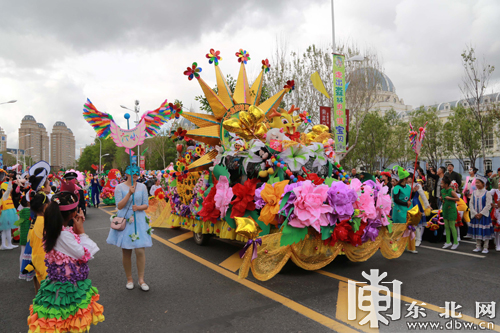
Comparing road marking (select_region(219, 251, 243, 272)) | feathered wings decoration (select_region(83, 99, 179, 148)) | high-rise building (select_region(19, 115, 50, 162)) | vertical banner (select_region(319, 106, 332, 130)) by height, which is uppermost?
high-rise building (select_region(19, 115, 50, 162))

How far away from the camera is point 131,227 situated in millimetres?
4234

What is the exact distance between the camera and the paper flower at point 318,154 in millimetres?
5094

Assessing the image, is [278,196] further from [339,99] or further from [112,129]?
[339,99]

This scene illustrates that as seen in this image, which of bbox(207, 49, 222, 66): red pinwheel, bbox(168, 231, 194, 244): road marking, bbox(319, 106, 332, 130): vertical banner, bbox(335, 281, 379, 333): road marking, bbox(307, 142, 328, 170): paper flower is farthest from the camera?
bbox(319, 106, 332, 130): vertical banner

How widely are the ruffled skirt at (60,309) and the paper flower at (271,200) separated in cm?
228

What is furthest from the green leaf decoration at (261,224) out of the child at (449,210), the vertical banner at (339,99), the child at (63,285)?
the vertical banner at (339,99)

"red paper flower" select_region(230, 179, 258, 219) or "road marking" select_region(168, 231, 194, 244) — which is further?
"road marking" select_region(168, 231, 194, 244)

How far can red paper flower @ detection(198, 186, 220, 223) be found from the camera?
5645 mm

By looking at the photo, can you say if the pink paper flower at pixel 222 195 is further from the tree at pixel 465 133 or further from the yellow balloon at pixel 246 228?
the tree at pixel 465 133

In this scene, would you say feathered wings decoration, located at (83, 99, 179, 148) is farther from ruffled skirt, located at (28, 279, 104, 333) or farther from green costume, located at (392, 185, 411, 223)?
green costume, located at (392, 185, 411, 223)

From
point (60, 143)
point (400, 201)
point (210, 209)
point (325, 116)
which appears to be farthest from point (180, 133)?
point (60, 143)

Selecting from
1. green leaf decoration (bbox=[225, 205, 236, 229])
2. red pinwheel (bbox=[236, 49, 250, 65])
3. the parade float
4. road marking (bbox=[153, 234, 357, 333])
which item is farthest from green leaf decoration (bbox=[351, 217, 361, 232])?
red pinwheel (bbox=[236, 49, 250, 65])

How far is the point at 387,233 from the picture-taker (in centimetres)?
504

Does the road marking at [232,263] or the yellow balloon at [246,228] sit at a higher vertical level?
the yellow balloon at [246,228]
